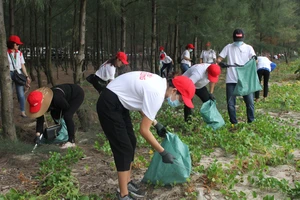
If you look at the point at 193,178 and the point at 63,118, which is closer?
the point at 193,178

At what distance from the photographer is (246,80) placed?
5.76m

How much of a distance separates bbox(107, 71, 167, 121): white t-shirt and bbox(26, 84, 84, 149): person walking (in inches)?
64.4

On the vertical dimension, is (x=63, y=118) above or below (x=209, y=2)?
A: below

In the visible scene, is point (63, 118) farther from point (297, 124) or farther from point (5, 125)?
point (297, 124)

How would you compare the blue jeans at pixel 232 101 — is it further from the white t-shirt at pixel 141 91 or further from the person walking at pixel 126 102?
the white t-shirt at pixel 141 91

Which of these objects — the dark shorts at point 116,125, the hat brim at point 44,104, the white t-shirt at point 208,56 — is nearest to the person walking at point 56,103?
the hat brim at point 44,104

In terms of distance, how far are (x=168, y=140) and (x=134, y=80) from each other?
0.80 metres

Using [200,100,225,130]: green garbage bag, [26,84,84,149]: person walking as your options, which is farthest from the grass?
[26,84,84,149]: person walking

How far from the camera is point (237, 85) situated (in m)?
5.72

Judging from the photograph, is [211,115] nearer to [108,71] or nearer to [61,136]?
[108,71]

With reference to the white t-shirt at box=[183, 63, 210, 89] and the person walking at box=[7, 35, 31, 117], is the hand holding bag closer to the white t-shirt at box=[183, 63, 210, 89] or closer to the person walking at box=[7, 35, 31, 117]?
the person walking at box=[7, 35, 31, 117]

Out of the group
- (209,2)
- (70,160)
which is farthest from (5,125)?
(209,2)

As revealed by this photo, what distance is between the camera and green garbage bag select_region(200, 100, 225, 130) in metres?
5.61

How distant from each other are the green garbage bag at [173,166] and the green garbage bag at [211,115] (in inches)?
89.6
